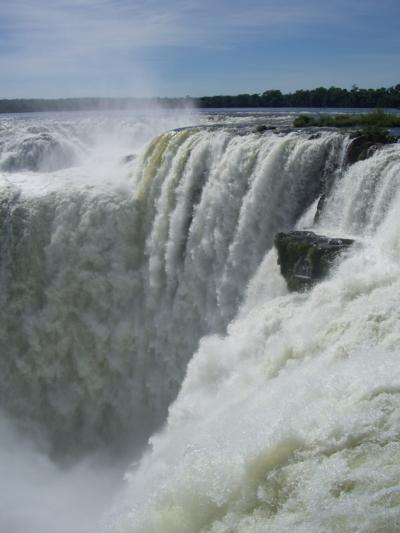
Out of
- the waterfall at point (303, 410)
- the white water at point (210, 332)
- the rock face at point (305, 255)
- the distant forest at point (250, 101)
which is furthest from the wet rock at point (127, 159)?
the distant forest at point (250, 101)

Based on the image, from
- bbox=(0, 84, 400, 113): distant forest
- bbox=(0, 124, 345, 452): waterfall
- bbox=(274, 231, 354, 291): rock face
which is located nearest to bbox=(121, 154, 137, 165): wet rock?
bbox=(0, 124, 345, 452): waterfall

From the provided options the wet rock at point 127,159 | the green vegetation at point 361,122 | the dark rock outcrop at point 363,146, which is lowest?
the wet rock at point 127,159

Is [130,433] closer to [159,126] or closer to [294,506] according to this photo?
[294,506]

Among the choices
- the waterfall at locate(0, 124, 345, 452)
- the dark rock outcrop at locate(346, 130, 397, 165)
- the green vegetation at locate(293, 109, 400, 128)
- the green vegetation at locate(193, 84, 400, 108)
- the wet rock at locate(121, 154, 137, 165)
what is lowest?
the waterfall at locate(0, 124, 345, 452)

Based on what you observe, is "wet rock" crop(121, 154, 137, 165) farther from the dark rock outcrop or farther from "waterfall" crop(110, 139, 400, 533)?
"waterfall" crop(110, 139, 400, 533)

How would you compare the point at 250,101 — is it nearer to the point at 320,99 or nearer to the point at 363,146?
the point at 320,99

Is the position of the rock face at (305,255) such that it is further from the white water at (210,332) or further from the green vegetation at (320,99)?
the green vegetation at (320,99)
